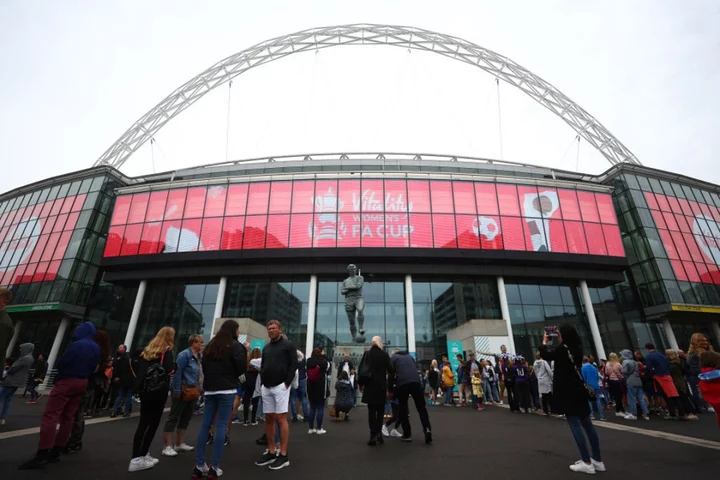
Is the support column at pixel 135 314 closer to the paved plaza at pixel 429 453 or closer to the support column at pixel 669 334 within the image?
the paved plaza at pixel 429 453

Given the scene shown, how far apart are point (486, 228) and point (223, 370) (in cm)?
2432

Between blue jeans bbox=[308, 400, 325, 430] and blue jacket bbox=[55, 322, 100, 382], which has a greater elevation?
blue jacket bbox=[55, 322, 100, 382]

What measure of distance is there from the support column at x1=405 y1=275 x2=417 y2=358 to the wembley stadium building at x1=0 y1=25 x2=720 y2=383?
0.35ft

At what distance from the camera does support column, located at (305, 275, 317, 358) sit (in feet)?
79.4

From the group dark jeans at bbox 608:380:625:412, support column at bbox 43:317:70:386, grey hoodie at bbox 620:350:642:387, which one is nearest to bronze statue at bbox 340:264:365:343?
dark jeans at bbox 608:380:625:412

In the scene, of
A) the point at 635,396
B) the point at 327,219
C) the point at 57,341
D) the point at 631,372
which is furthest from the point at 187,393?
the point at 57,341

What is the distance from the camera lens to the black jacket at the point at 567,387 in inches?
187

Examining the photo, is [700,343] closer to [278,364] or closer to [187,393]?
[278,364]

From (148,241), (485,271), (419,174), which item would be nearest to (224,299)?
(148,241)

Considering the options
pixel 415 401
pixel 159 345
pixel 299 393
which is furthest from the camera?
pixel 299 393

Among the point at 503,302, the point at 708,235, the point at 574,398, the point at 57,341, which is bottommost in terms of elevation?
the point at 574,398

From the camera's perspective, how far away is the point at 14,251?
29.8m

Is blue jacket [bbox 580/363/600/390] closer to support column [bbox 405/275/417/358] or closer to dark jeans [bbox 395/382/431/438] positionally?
dark jeans [bbox 395/382/431/438]

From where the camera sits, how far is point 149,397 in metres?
4.80
